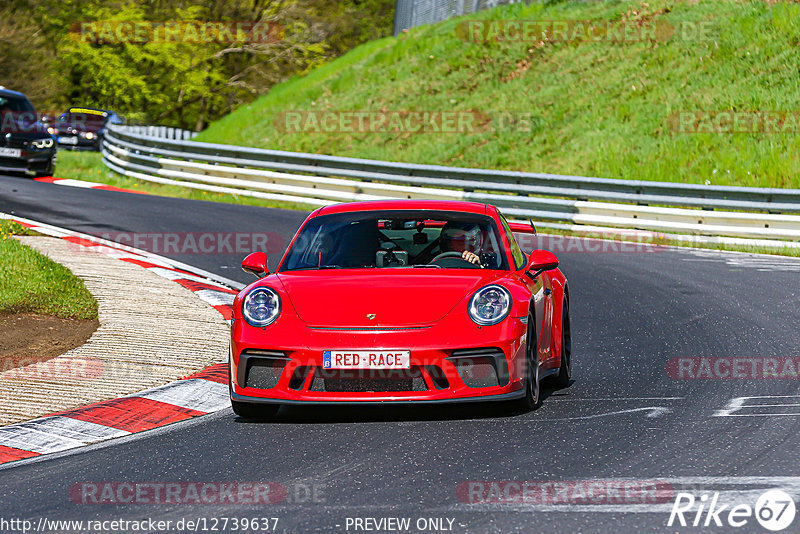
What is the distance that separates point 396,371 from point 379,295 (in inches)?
20.8

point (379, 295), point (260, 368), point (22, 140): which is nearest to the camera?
point (260, 368)

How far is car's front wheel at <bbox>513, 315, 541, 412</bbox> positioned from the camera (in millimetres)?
6688

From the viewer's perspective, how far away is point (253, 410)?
6.84 meters

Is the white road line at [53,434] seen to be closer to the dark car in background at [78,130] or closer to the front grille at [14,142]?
the front grille at [14,142]

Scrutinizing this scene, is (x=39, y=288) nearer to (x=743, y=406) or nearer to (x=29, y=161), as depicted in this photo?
(x=743, y=406)

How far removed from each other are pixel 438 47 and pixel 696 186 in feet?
56.0

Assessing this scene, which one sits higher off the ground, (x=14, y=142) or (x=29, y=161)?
(x=14, y=142)

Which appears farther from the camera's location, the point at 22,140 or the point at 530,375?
the point at 22,140

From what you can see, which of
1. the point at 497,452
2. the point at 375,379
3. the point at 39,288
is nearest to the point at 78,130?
the point at 39,288

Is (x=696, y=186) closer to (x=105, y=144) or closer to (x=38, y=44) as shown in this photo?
(x=105, y=144)

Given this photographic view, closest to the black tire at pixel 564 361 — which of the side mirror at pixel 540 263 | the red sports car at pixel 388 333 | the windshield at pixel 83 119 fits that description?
the red sports car at pixel 388 333

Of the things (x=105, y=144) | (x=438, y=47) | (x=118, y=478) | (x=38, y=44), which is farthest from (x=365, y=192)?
(x=38, y=44)

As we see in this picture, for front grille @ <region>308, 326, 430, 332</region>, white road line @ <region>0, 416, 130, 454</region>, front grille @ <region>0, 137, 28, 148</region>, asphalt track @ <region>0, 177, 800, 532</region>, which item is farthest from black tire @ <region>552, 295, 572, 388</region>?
front grille @ <region>0, 137, 28, 148</region>

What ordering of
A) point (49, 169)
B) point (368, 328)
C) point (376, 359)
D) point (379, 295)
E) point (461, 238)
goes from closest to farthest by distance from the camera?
1. point (376, 359)
2. point (368, 328)
3. point (379, 295)
4. point (461, 238)
5. point (49, 169)
